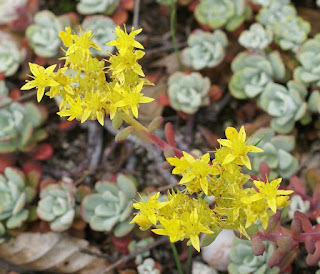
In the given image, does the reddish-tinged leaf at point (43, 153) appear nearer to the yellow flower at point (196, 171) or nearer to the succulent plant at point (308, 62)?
the yellow flower at point (196, 171)

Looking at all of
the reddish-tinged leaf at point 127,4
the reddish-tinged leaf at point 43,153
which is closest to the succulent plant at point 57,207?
the reddish-tinged leaf at point 43,153

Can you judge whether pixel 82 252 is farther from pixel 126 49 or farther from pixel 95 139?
pixel 126 49

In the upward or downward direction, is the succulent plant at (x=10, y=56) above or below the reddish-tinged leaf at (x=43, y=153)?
above

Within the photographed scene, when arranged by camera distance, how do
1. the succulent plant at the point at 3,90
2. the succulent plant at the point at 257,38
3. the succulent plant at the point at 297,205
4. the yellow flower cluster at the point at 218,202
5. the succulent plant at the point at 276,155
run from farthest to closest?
the succulent plant at the point at 3,90 < the succulent plant at the point at 257,38 < the succulent plant at the point at 276,155 < the succulent plant at the point at 297,205 < the yellow flower cluster at the point at 218,202

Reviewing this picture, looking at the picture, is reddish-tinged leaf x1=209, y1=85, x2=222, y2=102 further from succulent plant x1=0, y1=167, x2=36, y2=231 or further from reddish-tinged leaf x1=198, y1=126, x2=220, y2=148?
succulent plant x1=0, y1=167, x2=36, y2=231

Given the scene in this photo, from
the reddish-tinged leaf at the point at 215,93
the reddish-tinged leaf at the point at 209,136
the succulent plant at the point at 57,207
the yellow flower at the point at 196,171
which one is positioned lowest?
the succulent plant at the point at 57,207

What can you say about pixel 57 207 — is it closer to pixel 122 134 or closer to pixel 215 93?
pixel 122 134

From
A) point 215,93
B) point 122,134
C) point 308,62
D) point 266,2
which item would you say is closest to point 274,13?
point 266,2
